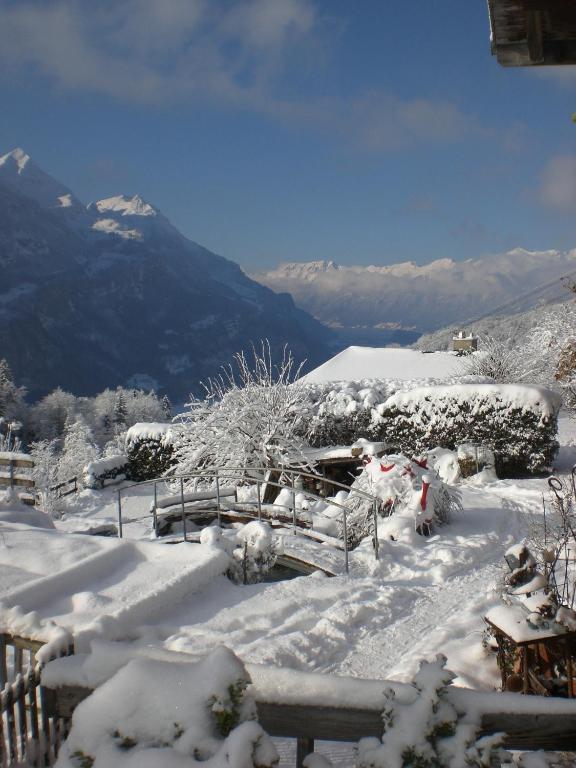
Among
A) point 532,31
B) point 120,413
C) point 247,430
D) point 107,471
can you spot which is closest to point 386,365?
point 247,430

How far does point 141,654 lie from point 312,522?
7.73m

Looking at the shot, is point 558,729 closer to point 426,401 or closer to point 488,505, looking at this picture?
point 488,505

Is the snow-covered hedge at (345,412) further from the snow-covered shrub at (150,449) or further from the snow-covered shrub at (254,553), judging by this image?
the snow-covered shrub at (254,553)

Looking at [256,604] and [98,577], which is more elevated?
[98,577]

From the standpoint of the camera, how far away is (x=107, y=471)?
21250 millimetres

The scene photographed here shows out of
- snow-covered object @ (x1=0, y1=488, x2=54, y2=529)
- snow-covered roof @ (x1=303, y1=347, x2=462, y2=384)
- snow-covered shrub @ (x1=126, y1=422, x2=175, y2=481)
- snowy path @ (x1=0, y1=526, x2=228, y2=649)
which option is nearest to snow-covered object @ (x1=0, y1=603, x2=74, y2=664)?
snowy path @ (x1=0, y1=526, x2=228, y2=649)

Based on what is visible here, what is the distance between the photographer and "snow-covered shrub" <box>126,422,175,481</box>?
1948cm

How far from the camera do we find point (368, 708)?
2072mm

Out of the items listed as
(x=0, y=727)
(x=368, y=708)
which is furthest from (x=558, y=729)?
(x=0, y=727)

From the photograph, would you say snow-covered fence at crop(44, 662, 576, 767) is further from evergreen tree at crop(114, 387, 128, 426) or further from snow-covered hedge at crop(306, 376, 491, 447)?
evergreen tree at crop(114, 387, 128, 426)

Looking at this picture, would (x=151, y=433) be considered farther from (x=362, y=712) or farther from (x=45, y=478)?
(x=362, y=712)

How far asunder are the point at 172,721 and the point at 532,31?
2965mm

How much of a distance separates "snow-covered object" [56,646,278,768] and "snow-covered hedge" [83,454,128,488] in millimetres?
19951

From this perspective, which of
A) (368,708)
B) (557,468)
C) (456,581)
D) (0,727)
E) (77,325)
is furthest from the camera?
(77,325)
